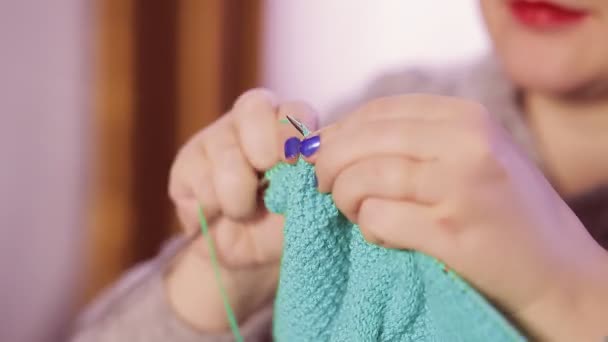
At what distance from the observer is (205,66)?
0.84 metres

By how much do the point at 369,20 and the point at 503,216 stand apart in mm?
729

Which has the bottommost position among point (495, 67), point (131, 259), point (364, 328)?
point (131, 259)

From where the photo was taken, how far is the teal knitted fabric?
0.34 meters

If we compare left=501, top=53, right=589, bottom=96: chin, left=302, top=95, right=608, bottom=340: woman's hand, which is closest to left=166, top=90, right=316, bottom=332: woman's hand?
left=302, top=95, right=608, bottom=340: woman's hand

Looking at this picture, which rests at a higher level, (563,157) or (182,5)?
(182,5)

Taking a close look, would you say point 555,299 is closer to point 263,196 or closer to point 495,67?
point 263,196

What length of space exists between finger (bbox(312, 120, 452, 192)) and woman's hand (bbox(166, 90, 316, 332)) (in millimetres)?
80

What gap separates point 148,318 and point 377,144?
341mm

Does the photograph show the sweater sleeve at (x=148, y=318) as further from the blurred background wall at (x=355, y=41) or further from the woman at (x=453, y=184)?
the blurred background wall at (x=355, y=41)

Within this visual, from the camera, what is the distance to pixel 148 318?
58cm

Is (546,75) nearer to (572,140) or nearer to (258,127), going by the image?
(572,140)

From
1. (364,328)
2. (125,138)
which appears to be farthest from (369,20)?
(364,328)

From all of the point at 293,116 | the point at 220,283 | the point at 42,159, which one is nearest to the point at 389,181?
the point at 293,116

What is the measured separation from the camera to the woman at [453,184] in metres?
0.33
